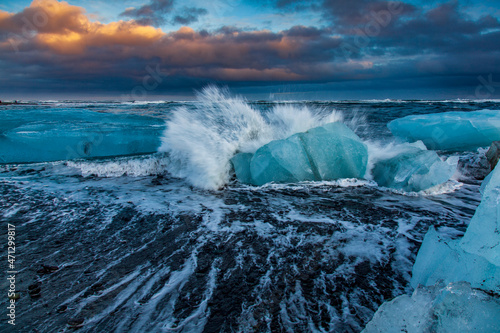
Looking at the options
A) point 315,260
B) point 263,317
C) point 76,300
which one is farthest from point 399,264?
point 76,300

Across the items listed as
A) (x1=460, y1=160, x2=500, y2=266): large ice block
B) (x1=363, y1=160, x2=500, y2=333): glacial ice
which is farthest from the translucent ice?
(x1=460, y1=160, x2=500, y2=266): large ice block

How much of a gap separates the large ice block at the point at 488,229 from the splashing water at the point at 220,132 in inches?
136

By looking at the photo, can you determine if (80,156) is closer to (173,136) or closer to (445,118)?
(173,136)

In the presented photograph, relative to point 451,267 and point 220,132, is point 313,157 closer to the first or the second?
point 220,132

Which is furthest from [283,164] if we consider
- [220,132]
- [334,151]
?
[220,132]

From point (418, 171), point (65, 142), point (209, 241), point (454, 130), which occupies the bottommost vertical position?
point (209, 241)

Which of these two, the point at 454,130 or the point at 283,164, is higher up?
the point at 454,130

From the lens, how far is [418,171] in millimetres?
4004

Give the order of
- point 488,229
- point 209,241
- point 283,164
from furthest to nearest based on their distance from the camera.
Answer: point 283,164, point 209,241, point 488,229

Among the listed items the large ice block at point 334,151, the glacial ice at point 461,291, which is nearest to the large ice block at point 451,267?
the glacial ice at point 461,291

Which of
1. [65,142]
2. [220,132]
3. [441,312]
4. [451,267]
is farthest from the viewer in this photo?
[65,142]

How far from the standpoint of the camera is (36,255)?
2229 mm

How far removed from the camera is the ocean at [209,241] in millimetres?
1620

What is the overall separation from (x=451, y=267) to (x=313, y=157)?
2917 millimetres
